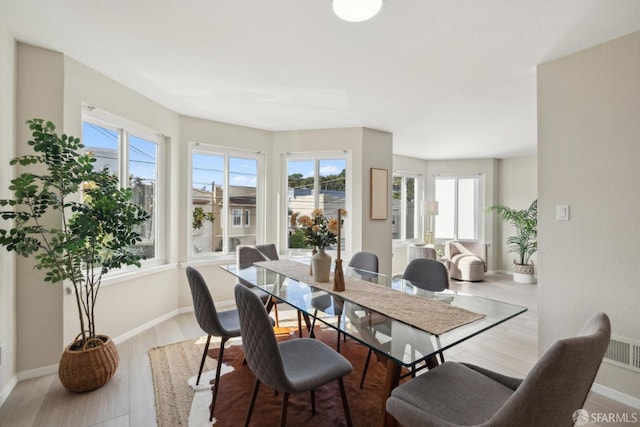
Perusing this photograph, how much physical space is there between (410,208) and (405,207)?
0.18 metres

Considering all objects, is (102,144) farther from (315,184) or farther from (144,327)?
(315,184)

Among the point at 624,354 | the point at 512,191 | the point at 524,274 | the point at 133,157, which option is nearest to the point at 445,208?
the point at 512,191

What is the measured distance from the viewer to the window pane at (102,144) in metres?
2.74

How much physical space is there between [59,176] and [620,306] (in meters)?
3.85

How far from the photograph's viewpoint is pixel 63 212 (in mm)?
2141

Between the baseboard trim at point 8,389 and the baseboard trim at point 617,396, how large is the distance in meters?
3.99

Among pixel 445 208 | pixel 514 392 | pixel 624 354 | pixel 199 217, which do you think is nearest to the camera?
pixel 514 392

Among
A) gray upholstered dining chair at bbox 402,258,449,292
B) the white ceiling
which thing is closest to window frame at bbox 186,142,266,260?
the white ceiling

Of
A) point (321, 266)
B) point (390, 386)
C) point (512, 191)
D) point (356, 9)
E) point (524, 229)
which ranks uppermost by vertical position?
point (356, 9)

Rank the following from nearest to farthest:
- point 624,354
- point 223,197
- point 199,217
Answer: point 624,354 < point 199,217 < point 223,197

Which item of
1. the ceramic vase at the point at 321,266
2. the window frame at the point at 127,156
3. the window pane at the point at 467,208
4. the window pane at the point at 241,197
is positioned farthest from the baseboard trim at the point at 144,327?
the window pane at the point at 467,208

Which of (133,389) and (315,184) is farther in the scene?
(315,184)

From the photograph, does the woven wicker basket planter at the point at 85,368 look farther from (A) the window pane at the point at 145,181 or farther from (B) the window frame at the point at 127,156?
(A) the window pane at the point at 145,181

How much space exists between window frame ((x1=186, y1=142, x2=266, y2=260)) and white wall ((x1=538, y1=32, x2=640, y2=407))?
321 cm
